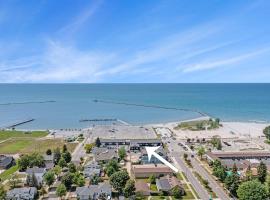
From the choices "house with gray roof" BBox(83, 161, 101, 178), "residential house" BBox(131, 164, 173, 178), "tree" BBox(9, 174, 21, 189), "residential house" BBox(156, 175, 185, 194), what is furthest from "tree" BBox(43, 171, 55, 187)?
"residential house" BBox(156, 175, 185, 194)

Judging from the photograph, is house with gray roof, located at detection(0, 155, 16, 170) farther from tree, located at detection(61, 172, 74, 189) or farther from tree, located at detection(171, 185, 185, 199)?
tree, located at detection(171, 185, 185, 199)

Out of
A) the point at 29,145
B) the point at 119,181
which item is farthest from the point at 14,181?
the point at 29,145

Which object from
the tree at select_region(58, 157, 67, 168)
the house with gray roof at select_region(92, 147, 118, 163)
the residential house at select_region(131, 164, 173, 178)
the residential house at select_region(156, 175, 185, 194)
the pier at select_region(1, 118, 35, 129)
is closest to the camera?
the residential house at select_region(156, 175, 185, 194)

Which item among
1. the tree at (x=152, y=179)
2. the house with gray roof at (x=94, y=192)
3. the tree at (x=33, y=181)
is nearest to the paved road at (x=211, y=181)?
the tree at (x=152, y=179)

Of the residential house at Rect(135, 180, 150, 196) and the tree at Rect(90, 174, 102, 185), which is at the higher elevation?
the tree at Rect(90, 174, 102, 185)

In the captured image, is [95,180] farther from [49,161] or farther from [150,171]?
[49,161]
